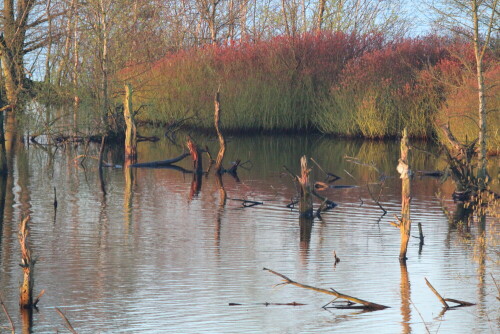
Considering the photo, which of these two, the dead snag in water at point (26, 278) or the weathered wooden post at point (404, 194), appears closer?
the dead snag in water at point (26, 278)

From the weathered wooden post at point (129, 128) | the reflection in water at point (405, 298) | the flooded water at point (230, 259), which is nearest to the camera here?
the reflection in water at point (405, 298)

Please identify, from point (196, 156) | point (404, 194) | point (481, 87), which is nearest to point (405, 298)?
point (404, 194)

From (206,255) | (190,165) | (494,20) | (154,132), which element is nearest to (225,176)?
(190,165)

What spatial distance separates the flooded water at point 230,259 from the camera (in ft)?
20.9

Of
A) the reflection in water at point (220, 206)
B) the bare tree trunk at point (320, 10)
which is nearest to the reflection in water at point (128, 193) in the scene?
the reflection in water at point (220, 206)

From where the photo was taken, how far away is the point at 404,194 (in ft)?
26.2

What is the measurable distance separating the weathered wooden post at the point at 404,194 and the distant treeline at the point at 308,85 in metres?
15.7

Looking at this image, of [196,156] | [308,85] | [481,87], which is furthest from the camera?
[308,85]

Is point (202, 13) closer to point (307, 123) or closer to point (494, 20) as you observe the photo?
point (307, 123)

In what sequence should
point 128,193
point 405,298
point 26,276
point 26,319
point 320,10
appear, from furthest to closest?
point 320,10
point 128,193
point 405,298
point 26,276
point 26,319

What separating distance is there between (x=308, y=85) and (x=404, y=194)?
18508mm

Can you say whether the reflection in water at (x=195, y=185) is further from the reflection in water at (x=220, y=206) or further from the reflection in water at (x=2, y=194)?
the reflection in water at (x=2, y=194)

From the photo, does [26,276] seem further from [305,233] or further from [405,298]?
[305,233]

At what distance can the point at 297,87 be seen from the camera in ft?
86.3
